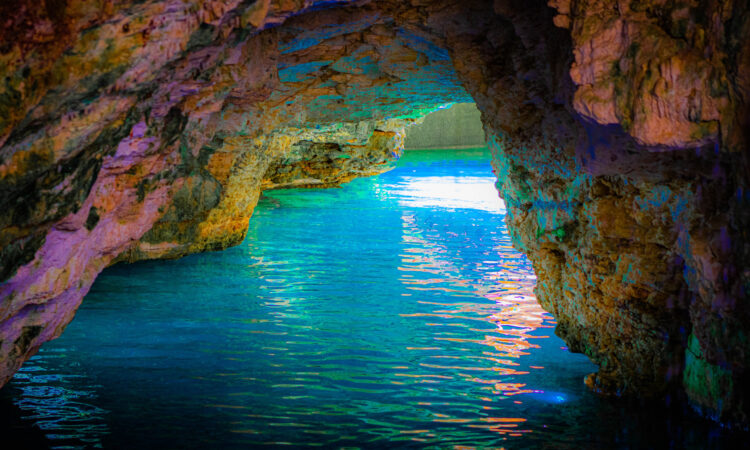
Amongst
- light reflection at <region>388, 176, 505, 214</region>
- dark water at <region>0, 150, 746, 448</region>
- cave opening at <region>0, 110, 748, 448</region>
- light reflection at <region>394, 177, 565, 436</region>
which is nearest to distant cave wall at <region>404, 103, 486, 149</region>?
light reflection at <region>388, 176, 505, 214</region>

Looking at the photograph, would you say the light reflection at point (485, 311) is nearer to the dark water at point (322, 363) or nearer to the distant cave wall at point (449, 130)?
the dark water at point (322, 363)

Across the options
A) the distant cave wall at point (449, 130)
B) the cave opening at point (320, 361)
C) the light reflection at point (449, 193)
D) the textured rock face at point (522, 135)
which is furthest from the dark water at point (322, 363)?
the distant cave wall at point (449, 130)

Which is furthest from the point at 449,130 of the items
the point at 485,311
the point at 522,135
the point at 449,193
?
the point at 522,135

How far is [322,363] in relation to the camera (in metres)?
5.47

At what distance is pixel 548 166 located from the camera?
188 inches

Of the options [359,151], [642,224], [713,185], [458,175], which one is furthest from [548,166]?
[458,175]

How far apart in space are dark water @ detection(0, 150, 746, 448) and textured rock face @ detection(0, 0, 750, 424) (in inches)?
24.3

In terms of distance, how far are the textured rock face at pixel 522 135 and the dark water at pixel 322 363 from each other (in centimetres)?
62

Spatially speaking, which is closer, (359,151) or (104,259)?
(104,259)

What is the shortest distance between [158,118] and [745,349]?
11.3 ft

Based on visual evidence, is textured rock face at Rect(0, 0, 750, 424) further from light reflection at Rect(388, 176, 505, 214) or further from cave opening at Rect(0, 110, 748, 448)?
light reflection at Rect(388, 176, 505, 214)

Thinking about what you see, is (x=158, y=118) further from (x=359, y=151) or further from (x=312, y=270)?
(x=359, y=151)

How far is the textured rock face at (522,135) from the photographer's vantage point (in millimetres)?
2736

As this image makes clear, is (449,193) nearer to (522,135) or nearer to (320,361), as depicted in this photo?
(320,361)
